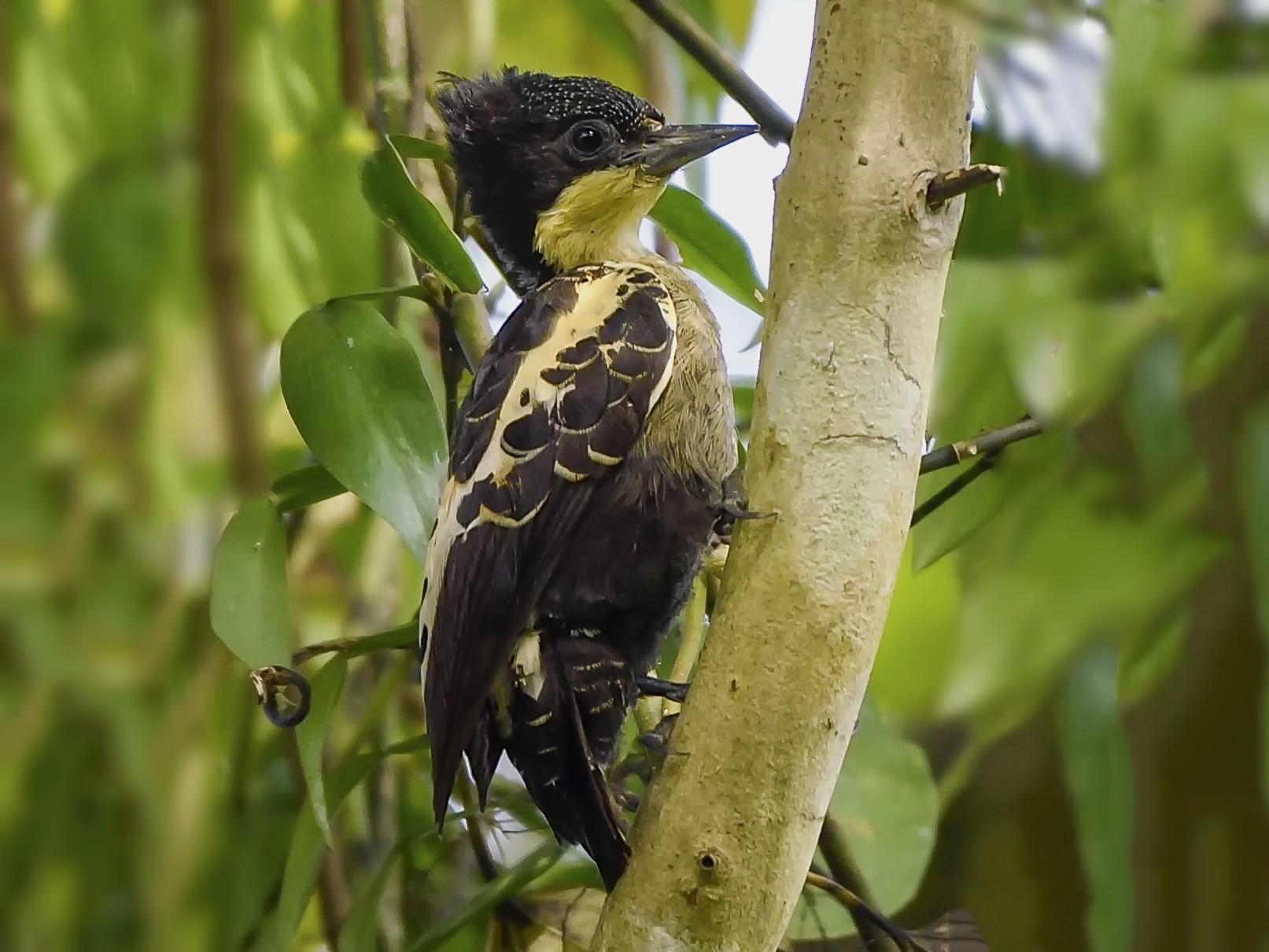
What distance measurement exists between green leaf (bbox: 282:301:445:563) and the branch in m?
0.23

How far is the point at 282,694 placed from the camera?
67 cm

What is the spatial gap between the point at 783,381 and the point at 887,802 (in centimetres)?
31

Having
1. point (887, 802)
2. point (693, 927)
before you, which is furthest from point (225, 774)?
point (887, 802)

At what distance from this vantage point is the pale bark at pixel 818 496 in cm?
51

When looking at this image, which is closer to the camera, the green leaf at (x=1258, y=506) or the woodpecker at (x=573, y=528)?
the green leaf at (x=1258, y=506)

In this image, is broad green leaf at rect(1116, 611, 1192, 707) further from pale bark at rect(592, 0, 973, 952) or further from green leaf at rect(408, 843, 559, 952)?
green leaf at rect(408, 843, 559, 952)

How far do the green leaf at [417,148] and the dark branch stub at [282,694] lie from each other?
0.30 m

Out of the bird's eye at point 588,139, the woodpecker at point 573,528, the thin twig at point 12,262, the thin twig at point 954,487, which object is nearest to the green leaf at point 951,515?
the thin twig at point 954,487

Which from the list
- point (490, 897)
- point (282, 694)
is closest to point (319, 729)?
point (282, 694)

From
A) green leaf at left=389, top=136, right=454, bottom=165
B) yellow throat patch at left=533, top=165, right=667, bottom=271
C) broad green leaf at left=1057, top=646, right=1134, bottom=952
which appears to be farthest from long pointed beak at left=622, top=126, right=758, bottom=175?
broad green leaf at left=1057, top=646, right=1134, bottom=952

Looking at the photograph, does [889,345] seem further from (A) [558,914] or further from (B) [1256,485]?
(A) [558,914]

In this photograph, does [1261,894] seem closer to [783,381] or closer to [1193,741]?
[1193,741]

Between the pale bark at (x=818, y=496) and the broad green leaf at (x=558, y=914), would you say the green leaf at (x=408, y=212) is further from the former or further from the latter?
the broad green leaf at (x=558, y=914)

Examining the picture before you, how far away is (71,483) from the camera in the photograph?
14.1 inches
